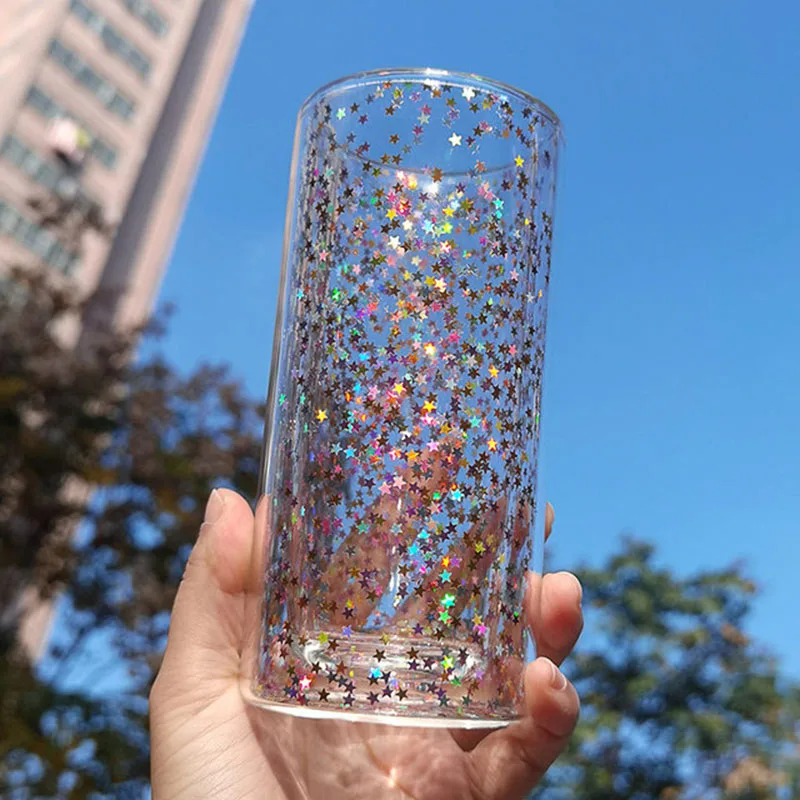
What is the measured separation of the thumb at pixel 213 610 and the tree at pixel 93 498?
350 cm

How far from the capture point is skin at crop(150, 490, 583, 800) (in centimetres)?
103

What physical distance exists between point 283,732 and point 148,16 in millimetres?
18164

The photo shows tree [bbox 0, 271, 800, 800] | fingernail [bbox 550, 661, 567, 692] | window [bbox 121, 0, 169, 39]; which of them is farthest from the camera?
window [bbox 121, 0, 169, 39]

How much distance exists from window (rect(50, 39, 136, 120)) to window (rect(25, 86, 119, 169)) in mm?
743

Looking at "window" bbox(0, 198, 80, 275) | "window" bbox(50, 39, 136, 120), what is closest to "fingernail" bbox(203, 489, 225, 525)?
"window" bbox(0, 198, 80, 275)

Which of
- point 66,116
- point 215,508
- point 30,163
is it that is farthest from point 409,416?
point 66,116

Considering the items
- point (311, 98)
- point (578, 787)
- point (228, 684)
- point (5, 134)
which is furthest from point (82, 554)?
point (5, 134)

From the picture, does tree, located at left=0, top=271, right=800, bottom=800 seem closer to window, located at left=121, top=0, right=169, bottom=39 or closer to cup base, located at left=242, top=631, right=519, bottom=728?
cup base, located at left=242, top=631, right=519, bottom=728

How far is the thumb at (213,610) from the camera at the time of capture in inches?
46.8

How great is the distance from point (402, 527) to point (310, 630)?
14 cm

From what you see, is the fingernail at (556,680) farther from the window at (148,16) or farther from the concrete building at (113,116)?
the window at (148,16)

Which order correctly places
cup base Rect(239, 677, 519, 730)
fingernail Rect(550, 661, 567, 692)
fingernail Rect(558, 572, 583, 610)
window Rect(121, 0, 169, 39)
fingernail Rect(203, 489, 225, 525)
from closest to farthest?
cup base Rect(239, 677, 519, 730) → fingernail Rect(550, 661, 567, 692) → fingernail Rect(558, 572, 583, 610) → fingernail Rect(203, 489, 225, 525) → window Rect(121, 0, 169, 39)

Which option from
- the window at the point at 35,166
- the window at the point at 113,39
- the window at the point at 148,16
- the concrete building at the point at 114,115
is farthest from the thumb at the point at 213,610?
the window at the point at 148,16

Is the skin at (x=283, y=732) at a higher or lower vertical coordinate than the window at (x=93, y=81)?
lower
